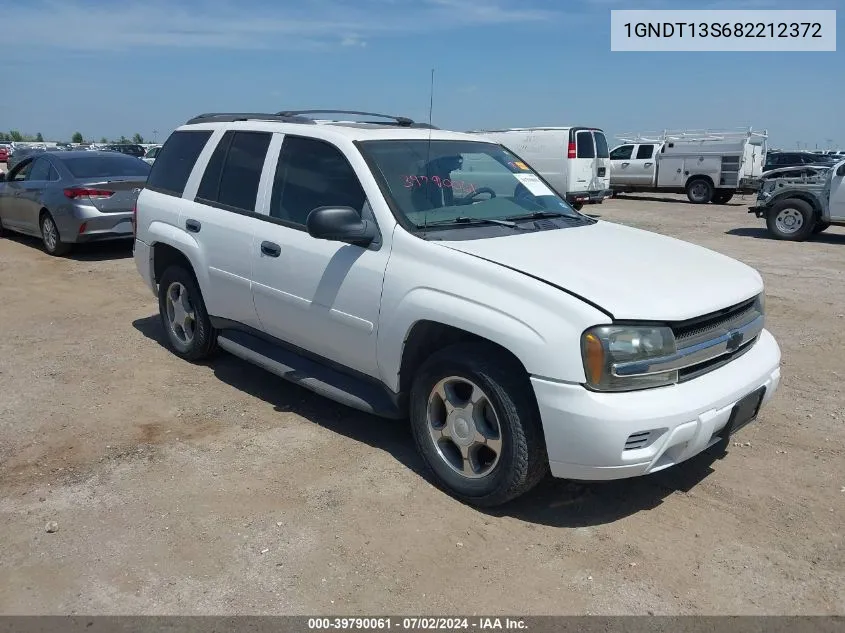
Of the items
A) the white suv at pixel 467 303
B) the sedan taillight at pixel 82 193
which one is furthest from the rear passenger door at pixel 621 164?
the white suv at pixel 467 303

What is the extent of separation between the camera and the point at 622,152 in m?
24.7

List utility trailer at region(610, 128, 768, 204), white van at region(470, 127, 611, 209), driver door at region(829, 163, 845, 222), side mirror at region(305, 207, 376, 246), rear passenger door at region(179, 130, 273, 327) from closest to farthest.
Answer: side mirror at region(305, 207, 376, 246)
rear passenger door at region(179, 130, 273, 327)
driver door at region(829, 163, 845, 222)
white van at region(470, 127, 611, 209)
utility trailer at region(610, 128, 768, 204)

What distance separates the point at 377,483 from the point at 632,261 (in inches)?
70.4

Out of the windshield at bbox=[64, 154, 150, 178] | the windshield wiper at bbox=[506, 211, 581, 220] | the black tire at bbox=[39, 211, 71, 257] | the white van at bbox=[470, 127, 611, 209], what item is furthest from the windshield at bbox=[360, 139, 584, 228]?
the white van at bbox=[470, 127, 611, 209]

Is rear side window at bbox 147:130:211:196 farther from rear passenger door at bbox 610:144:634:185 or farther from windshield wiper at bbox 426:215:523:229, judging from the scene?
rear passenger door at bbox 610:144:634:185

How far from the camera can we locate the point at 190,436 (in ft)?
14.9

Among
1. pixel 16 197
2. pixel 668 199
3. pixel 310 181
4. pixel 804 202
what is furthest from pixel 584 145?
pixel 310 181

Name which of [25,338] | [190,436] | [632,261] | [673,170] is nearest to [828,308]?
[632,261]

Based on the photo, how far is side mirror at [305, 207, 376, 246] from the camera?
12.5ft

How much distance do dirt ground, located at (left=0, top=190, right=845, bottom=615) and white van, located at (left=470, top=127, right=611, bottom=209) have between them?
12.8 metres

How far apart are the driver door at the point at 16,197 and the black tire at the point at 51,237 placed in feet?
2.32

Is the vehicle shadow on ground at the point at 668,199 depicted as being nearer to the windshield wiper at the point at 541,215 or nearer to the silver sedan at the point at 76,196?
the silver sedan at the point at 76,196

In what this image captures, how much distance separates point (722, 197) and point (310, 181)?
2121cm

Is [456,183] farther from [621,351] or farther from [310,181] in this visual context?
[621,351]
